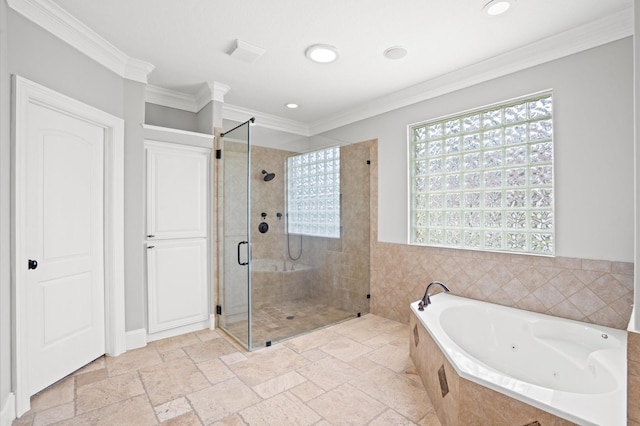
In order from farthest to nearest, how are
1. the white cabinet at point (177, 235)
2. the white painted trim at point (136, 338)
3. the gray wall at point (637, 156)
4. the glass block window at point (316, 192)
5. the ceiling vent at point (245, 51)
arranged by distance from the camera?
the glass block window at point (316, 192) → the white cabinet at point (177, 235) → the white painted trim at point (136, 338) → the ceiling vent at point (245, 51) → the gray wall at point (637, 156)

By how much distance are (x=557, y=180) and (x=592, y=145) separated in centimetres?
31

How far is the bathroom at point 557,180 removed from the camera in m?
2.08

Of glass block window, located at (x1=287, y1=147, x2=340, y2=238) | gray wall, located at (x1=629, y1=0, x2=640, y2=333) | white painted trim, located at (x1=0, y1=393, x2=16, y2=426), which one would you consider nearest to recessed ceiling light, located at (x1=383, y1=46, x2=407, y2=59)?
glass block window, located at (x1=287, y1=147, x2=340, y2=238)

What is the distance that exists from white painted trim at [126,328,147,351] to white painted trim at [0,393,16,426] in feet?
3.10

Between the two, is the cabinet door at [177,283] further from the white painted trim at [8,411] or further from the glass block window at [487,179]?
the glass block window at [487,179]

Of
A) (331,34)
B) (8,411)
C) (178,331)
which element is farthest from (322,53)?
(8,411)

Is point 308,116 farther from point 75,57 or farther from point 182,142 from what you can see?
point 75,57

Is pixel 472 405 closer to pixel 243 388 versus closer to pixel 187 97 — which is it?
pixel 243 388

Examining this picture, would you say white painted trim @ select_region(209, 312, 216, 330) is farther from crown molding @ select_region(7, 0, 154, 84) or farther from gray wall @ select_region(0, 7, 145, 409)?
crown molding @ select_region(7, 0, 154, 84)

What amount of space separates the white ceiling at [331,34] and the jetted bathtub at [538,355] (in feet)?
6.77

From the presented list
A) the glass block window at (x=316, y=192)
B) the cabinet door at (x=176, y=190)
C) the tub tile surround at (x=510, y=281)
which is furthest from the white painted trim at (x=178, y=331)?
the tub tile surround at (x=510, y=281)

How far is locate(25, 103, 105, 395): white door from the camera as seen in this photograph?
208 centimetres

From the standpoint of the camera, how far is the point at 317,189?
3771 millimetres

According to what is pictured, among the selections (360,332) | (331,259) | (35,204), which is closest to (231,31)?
(35,204)
